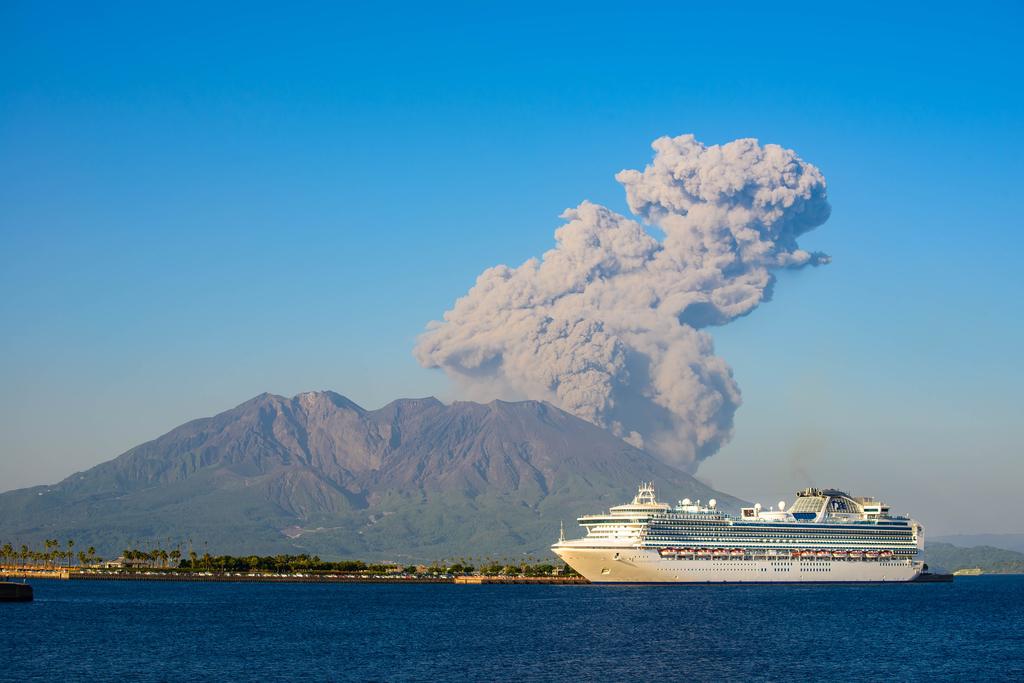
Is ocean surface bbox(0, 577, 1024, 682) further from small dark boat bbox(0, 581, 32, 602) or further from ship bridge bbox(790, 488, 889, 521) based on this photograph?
ship bridge bbox(790, 488, 889, 521)

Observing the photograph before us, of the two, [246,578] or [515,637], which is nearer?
[515,637]

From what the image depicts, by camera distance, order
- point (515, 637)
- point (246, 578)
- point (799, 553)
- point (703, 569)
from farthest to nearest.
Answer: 1. point (246, 578)
2. point (799, 553)
3. point (703, 569)
4. point (515, 637)

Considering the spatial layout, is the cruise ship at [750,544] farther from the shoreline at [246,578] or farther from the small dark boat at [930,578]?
the shoreline at [246,578]

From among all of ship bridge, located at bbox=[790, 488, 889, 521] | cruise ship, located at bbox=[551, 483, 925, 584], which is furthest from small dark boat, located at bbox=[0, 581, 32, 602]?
ship bridge, located at bbox=[790, 488, 889, 521]

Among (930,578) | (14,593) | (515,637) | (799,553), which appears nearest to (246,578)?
(14,593)

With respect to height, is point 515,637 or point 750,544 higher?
point 750,544

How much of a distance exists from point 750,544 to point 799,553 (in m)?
7.59

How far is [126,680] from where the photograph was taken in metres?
64.8

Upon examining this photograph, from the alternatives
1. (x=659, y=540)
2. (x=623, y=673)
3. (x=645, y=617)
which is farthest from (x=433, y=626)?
(x=659, y=540)

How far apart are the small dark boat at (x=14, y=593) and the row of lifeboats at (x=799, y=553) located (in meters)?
69.4

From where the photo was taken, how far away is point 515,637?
8838 centimetres

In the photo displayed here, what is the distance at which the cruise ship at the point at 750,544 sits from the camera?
150m

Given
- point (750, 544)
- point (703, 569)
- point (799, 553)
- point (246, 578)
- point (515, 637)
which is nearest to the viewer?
point (515, 637)

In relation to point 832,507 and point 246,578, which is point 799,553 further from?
point 246,578
